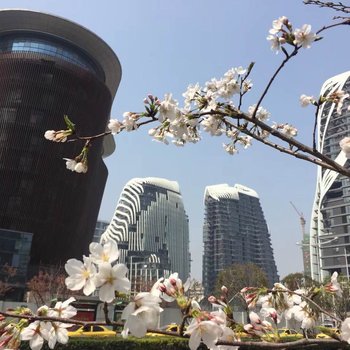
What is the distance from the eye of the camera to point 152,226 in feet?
478

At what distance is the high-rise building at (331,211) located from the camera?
88875 millimetres

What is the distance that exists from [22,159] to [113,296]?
5127 centimetres

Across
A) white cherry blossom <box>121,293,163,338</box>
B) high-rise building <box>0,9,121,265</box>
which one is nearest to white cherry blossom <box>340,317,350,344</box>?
white cherry blossom <box>121,293,163,338</box>

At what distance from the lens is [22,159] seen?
1935 inches

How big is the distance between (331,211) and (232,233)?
6900 cm

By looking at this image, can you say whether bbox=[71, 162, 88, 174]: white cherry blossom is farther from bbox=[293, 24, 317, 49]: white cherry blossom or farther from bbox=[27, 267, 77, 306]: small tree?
bbox=[27, 267, 77, 306]: small tree

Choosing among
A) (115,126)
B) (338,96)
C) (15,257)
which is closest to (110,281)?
(115,126)

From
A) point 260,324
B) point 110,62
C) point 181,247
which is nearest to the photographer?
point 260,324

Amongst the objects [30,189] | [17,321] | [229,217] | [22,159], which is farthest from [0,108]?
[229,217]

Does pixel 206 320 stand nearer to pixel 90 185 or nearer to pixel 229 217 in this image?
pixel 90 185

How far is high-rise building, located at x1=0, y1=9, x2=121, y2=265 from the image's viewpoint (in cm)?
4856

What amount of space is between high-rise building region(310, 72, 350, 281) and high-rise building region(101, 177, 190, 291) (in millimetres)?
59395

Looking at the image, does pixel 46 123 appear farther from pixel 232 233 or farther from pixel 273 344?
pixel 232 233

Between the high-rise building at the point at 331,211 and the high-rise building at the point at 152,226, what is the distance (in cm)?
5939
